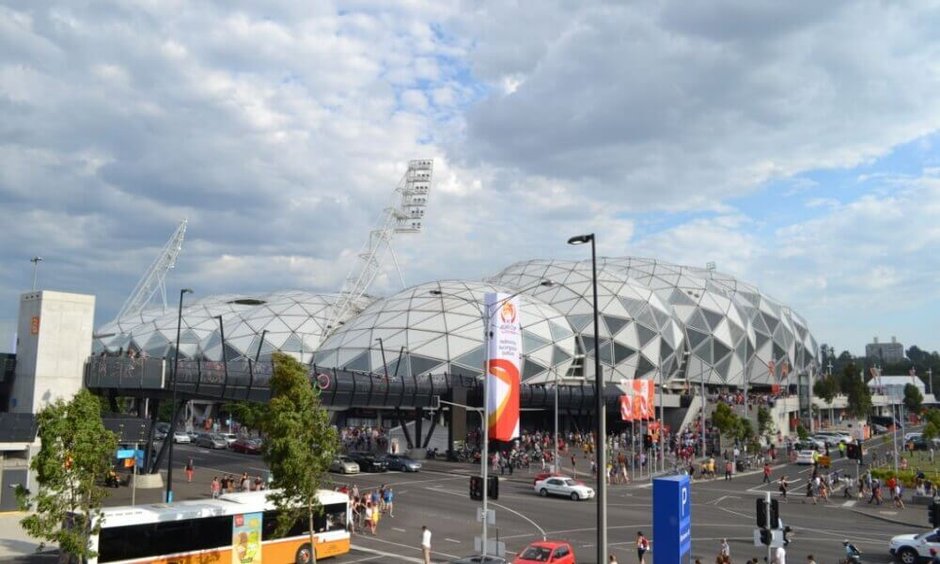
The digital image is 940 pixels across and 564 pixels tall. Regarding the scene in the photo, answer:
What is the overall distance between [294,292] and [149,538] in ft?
311

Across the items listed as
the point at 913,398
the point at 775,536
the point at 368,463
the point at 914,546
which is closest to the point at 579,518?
the point at 914,546

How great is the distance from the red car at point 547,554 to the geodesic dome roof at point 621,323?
61361 mm

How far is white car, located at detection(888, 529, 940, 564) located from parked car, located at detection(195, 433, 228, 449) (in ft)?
162

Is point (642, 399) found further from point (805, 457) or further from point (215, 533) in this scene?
point (215, 533)

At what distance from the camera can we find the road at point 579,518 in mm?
26891

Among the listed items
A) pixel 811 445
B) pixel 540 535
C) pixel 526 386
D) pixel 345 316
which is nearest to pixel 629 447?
pixel 526 386

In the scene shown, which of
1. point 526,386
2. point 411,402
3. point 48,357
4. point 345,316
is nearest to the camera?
point 48,357

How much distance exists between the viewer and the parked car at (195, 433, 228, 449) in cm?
6116

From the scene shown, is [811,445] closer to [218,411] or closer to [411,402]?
[411,402]

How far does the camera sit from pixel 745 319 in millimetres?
108500

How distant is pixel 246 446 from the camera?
5731 cm

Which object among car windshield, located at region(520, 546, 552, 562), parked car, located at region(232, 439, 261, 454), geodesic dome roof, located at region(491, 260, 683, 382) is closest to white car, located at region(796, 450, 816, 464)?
geodesic dome roof, located at region(491, 260, 683, 382)

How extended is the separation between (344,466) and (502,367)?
60.8 feet

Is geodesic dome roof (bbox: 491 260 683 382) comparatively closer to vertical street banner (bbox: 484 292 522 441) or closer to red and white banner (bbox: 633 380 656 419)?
red and white banner (bbox: 633 380 656 419)
